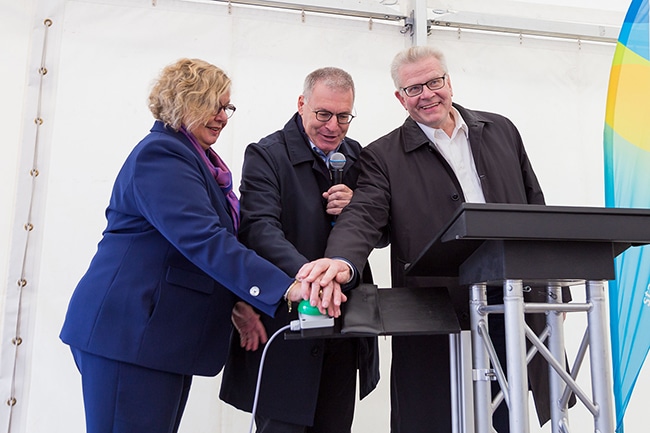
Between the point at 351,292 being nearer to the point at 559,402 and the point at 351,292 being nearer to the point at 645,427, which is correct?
the point at 559,402

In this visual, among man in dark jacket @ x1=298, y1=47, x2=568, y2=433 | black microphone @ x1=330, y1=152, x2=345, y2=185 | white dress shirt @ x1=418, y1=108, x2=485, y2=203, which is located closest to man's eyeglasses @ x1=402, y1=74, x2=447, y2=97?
man in dark jacket @ x1=298, y1=47, x2=568, y2=433

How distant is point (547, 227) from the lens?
1.03 meters

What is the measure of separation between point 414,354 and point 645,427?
1795 millimetres

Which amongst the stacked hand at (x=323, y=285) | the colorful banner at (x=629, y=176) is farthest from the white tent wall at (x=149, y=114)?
the stacked hand at (x=323, y=285)

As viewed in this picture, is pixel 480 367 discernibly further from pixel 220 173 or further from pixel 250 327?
pixel 220 173

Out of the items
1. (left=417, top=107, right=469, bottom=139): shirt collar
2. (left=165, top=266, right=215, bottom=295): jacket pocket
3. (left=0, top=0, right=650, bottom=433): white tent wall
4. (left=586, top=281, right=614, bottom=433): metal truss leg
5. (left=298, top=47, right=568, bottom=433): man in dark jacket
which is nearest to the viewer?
(left=586, top=281, right=614, bottom=433): metal truss leg

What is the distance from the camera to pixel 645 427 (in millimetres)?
2773

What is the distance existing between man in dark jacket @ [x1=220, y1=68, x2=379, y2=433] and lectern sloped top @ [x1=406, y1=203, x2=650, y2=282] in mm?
649

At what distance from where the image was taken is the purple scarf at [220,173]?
66.4 inches

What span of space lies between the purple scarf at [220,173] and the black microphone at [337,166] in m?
0.33

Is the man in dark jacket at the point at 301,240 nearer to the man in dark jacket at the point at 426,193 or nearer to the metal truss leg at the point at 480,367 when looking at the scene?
the man in dark jacket at the point at 426,193

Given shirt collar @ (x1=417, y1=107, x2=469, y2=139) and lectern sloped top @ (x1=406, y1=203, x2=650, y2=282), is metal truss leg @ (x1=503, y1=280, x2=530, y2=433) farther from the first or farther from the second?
shirt collar @ (x1=417, y1=107, x2=469, y2=139)

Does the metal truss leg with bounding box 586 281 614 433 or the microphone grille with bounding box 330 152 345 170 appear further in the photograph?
the microphone grille with bounding box 330 152 345 170

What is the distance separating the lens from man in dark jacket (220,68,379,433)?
1702mm
